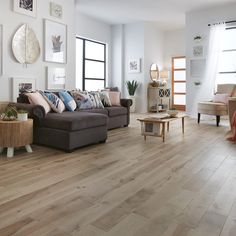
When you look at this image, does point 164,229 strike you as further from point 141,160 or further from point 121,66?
point 121,66

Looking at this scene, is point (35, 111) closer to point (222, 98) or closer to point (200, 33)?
point (222, 98)

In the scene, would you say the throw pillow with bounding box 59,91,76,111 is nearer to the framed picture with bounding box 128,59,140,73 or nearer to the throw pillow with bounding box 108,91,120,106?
the throw pillow with bounding box 108,91,120,106

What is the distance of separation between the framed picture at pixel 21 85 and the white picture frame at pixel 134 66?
160 inches

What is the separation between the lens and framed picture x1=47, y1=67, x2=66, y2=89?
523 centimetres

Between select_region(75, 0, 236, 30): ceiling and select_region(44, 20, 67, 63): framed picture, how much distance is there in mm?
1336

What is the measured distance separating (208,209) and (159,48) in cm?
783

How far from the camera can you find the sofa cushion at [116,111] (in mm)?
4941

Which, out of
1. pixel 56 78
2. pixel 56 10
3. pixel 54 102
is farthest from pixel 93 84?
pixel 54 102

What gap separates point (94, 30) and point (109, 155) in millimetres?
5512

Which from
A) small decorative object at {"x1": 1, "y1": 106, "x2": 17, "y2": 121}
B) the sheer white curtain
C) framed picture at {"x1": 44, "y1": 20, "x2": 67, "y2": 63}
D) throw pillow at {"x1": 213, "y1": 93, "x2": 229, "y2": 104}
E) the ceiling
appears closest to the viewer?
small decorative object at {"x1": 1, "y1": 106, "x2": 17, "y2": 121}

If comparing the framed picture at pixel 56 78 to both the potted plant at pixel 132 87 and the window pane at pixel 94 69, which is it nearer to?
the window pane at pixel 94 69

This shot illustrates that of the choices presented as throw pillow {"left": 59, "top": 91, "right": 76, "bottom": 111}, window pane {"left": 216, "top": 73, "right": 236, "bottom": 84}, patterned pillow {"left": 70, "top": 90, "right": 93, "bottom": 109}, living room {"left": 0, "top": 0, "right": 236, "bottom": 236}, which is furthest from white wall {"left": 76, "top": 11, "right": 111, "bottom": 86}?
window pane {"left": 216, "top": 73, "right": 236, "bottom": 84}

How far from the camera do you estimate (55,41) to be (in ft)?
17.4

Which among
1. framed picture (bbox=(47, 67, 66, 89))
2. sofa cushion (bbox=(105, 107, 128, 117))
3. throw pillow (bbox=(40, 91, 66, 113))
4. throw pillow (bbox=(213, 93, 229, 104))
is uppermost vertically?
framed picture (bbox=(47, 67, 66, 89))
